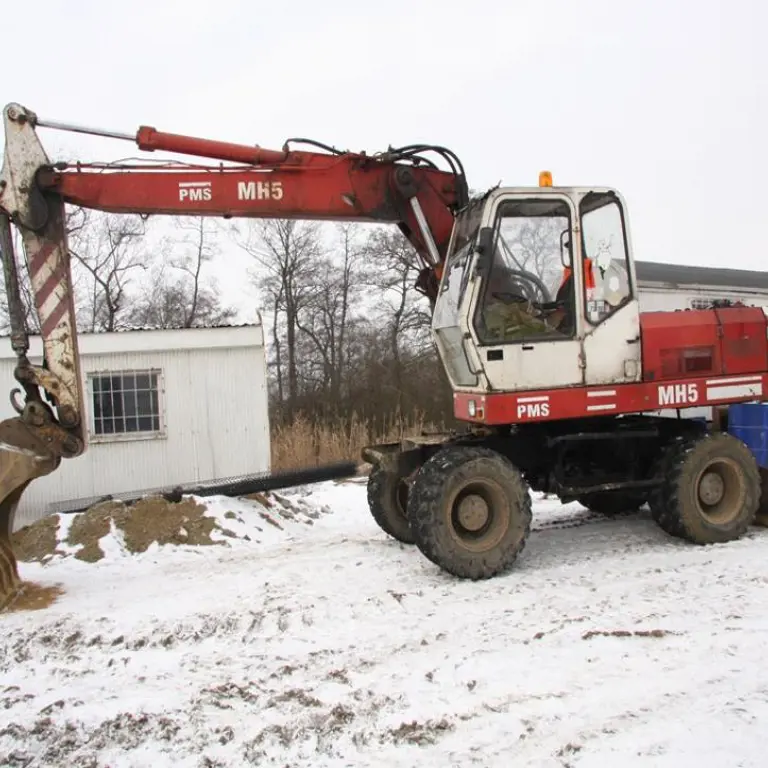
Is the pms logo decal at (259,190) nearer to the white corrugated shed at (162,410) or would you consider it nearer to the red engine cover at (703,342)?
the red engine cover at (703,342)

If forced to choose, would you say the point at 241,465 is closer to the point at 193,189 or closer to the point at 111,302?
the point at 193,189

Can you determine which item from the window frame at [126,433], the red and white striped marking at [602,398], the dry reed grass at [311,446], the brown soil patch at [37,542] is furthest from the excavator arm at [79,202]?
the dry reed grass at [311,446]

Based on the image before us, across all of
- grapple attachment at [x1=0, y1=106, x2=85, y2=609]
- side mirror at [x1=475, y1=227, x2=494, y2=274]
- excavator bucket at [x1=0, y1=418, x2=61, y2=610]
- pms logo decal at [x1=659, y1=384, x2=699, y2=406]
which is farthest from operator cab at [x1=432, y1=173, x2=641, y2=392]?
excavator bucket at [x1=0, y1=418, x2=61, y2=610]

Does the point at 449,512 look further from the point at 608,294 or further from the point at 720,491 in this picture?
the point at 720,491

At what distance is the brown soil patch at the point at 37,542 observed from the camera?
7.09 m

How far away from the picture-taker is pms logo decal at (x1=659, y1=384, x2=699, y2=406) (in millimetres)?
6035

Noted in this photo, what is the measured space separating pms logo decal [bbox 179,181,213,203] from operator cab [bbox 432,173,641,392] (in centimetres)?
215

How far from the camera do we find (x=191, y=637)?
14.4ft

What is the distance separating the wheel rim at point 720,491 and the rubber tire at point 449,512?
182cm

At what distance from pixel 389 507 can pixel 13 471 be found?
3.20 meters

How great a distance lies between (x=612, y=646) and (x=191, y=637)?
8.39 ft

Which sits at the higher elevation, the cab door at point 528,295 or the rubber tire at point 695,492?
the cab door at point 528,295

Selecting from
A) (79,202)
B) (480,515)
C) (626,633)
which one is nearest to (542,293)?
(480,515)

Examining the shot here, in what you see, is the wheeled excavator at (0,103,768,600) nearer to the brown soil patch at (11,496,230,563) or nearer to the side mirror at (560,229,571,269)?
the side mirror at (560,229,571,269)
